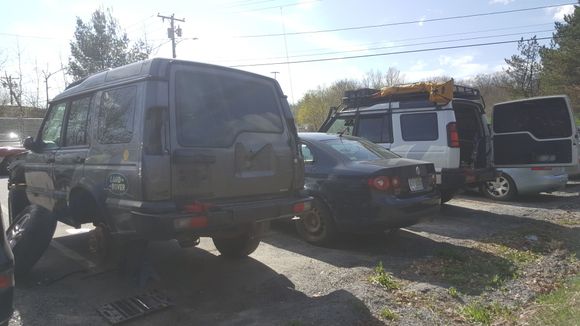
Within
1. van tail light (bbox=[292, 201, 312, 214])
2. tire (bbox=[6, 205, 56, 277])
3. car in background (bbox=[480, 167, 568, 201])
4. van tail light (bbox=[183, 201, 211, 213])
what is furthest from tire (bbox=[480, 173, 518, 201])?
tire (bbox=[6, 205, 56, 277])

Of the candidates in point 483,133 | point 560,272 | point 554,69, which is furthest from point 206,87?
point 554,69

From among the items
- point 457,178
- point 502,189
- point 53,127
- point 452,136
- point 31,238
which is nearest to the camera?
point 31,238

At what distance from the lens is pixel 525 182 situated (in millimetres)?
9812

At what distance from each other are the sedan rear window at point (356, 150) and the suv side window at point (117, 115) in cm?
306

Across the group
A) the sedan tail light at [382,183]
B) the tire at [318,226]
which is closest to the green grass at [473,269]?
the sedan tail light at [382,183]

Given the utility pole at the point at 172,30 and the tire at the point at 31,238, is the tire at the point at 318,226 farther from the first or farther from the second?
the utility pole at the point at 172,30

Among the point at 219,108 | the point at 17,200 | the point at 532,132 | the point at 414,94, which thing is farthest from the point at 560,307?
the point at 17,200

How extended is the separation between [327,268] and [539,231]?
3.71m

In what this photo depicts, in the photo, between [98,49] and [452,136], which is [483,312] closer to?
[452,136]

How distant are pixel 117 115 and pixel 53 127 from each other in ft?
5.96

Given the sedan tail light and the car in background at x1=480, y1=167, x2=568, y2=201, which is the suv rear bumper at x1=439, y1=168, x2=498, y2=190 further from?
the sedan tail light

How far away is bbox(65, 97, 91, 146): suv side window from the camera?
4.88m

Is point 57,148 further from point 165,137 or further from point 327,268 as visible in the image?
point 327,268

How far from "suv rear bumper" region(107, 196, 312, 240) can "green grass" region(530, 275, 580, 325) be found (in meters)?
2.48
